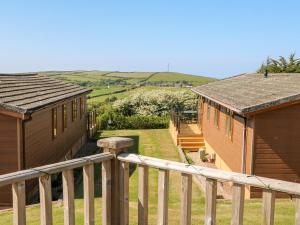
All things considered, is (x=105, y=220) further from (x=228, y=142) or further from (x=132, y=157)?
(x=228, y=142)

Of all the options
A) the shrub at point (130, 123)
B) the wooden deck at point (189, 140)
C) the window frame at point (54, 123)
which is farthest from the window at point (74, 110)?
the shrub at point (130, 123)

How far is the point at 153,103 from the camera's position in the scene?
36.1 metres

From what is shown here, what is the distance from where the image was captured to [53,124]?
15.5 metres

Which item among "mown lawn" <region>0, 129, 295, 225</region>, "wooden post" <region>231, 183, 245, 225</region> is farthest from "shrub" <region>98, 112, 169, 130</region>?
"wooden post" <region>231, 183, 245, 225</region>

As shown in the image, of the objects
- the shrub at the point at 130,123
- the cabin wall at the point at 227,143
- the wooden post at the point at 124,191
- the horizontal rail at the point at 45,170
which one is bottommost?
the shrub at the point at 130,123

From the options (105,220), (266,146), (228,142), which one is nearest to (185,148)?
(228,142)

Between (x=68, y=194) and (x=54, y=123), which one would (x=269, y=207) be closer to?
(x=68, y=194)

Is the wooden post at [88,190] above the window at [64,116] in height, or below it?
above

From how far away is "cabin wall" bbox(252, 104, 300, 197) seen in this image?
40.5ft

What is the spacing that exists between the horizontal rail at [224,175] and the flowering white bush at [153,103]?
3075 centimetres

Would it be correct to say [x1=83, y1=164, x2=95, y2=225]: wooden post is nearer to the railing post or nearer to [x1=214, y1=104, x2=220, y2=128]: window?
the railing post

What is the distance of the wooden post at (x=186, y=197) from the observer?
12.5ft

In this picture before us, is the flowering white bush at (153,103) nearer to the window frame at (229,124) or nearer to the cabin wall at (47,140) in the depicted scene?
the cabin wall at (47,140)

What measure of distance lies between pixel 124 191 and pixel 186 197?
2.93ft
